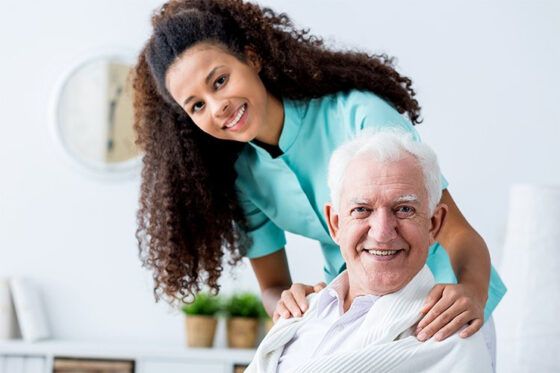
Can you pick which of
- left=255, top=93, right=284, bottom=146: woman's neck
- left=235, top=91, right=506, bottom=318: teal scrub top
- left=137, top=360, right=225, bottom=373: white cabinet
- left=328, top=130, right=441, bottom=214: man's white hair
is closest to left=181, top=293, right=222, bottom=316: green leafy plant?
left=137, top=360, right=225, bottom=373: white cabinet

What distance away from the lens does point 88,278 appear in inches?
178

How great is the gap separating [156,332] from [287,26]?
262cm

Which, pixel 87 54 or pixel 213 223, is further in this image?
pixel 87 54

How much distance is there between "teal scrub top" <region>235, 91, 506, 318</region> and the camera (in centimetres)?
187

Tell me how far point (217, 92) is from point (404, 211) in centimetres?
48

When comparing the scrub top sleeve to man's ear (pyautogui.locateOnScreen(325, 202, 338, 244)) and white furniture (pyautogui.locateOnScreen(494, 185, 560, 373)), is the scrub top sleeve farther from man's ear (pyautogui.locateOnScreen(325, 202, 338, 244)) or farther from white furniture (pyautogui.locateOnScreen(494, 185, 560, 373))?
white furniture (pyautogui.locateOnScreen(494, 185, 560, 373))

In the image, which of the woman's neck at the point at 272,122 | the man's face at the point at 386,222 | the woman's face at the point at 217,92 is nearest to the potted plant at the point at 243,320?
the woman's neck at the point at 272,122

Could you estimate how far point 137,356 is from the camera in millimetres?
4121

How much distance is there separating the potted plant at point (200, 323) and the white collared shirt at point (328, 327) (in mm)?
2562

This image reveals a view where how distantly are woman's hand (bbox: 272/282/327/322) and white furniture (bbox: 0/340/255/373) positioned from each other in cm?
231

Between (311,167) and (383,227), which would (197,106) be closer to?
(311,167)

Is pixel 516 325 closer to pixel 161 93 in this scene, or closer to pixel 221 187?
pixel 221 187

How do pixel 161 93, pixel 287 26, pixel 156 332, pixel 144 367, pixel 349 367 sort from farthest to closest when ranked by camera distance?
1. pixel 156 332
2. pixel 144 367
3. pixel 287 26
4. pixel 161 93
5. pixel 349 367

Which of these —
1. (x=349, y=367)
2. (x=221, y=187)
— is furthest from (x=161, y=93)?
(x=349, y=367)
